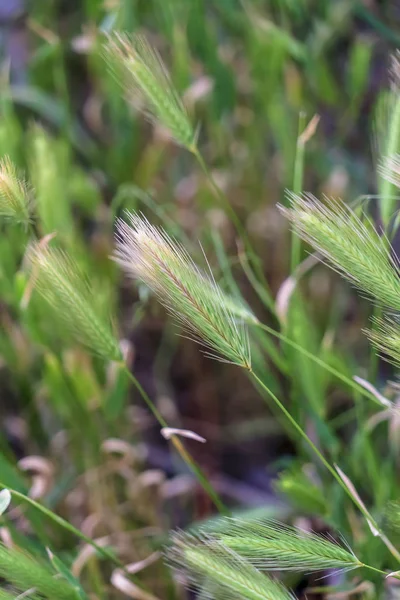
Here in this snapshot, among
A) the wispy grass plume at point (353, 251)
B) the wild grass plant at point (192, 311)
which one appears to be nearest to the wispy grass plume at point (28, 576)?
the wild grass plant at point (192, 311)

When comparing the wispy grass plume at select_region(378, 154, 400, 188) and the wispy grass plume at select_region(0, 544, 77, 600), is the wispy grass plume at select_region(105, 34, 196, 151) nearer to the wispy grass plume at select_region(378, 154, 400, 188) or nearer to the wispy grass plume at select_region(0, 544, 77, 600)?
the wispy grass plume at select_region(378, 154, 400, 188)

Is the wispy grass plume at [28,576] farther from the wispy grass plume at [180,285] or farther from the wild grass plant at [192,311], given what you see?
the wispy grass plume at [180,285]

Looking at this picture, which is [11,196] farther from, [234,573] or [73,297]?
[234,573]

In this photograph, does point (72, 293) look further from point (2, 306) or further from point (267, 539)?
point (2, 306)

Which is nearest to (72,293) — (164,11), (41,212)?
(41,212)

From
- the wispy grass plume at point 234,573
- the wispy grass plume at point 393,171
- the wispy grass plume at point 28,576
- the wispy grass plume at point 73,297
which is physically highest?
the wispy grass plume at point 393,171

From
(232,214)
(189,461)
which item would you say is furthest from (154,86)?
(189,461)

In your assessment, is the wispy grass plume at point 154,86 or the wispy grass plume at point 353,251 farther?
the wispy grass plume at point 154,86
